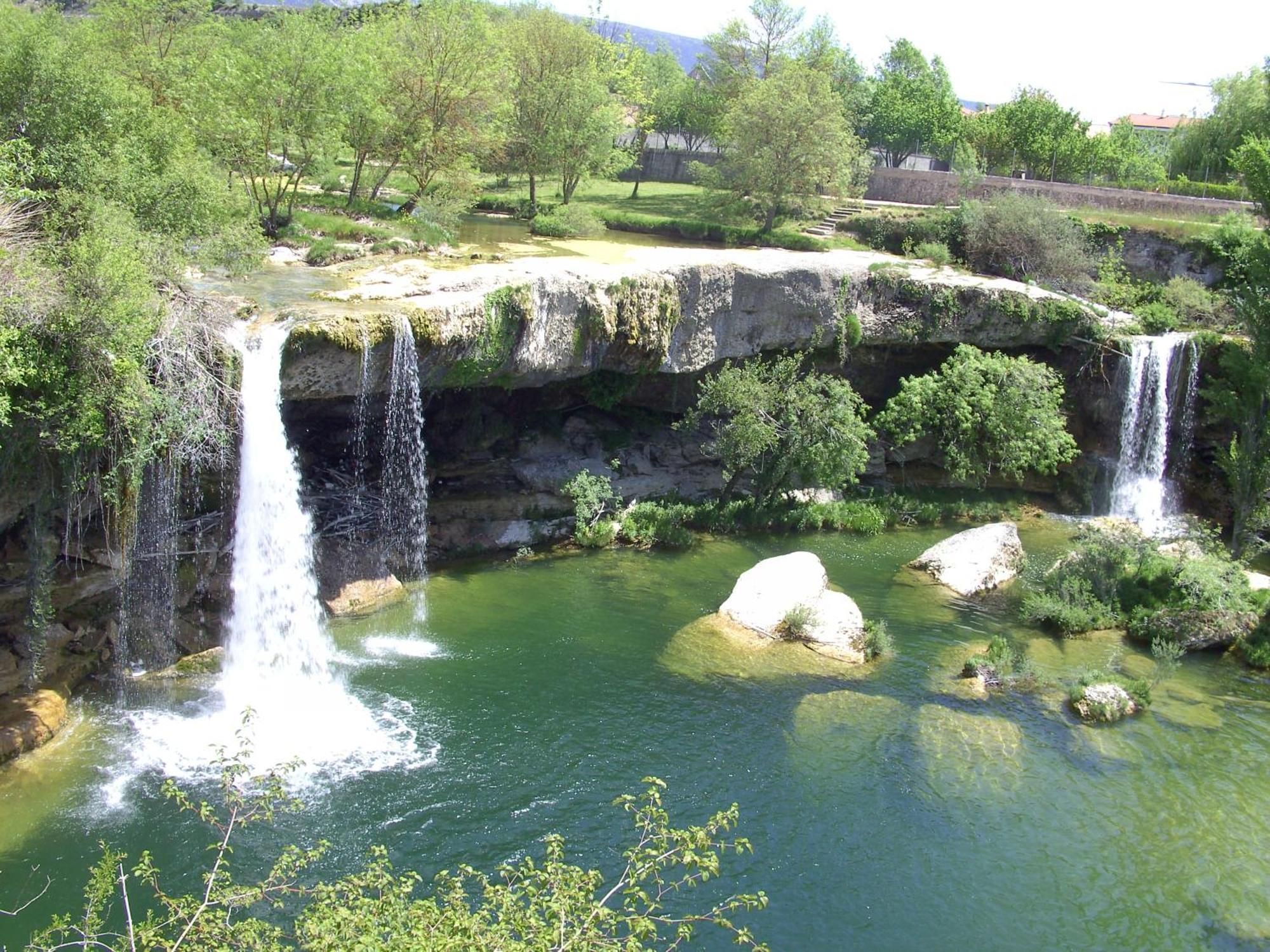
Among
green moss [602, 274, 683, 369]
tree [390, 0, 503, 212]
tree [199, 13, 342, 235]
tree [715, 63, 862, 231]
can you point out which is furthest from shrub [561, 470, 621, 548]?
tree [715, 63, 862, 231]

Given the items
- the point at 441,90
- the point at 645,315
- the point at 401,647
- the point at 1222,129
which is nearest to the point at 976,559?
the point at 645,315

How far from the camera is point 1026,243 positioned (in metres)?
33.0

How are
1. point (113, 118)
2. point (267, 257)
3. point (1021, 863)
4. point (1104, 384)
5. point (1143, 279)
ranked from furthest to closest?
point (1143, 279) → point (1104, 384) → point (267, 257) → point (113, 118) → point (1021, 863)

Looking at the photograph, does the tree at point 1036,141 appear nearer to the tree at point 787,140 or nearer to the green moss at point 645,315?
the tree at point 787,140

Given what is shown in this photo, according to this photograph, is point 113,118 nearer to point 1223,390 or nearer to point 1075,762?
point 1075,762

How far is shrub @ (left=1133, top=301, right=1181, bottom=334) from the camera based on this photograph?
3012 centimetres

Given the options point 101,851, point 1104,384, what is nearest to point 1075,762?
point 101,851

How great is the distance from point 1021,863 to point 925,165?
177ft

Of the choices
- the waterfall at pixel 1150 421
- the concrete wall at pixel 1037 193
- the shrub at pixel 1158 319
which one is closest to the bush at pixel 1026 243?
the shrub at pixel 1158 319

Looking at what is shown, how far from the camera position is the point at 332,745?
48.6 ft

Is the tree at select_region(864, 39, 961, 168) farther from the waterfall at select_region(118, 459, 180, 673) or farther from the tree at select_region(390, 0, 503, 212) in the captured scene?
the waterfall at select_region(118, 459, 180, 673)

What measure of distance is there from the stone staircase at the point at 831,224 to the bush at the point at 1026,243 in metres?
6.25

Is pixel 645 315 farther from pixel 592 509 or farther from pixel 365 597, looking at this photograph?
pixel 365 597

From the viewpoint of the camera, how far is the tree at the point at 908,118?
5825cm
